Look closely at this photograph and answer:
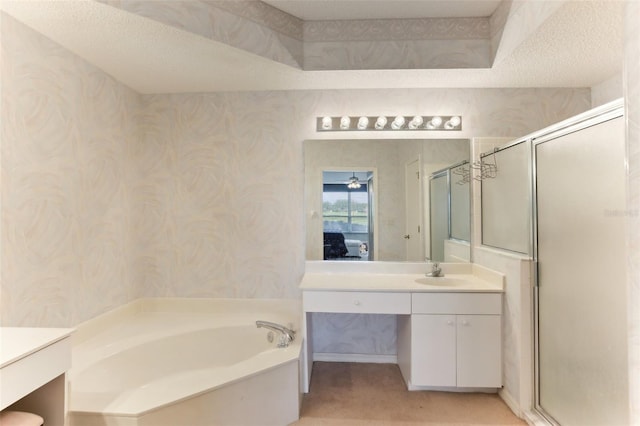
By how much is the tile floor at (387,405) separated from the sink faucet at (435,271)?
814 mm

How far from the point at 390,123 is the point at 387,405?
2.05m

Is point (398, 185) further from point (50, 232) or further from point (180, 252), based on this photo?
point (50, 232)

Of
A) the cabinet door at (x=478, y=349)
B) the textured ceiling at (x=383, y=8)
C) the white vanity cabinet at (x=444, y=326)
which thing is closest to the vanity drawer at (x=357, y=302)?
the white vanity cabinet at (x=444, y=326)

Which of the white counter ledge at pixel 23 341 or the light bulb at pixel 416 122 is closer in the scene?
the white counter ledge at pixel 23 341

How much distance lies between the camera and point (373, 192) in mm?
2643

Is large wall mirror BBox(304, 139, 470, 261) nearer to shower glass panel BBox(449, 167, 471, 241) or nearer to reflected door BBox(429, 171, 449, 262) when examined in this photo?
reflected door BBox(429, 171, 449, 262)

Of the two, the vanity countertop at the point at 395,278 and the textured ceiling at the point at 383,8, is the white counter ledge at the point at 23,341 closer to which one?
the vanity countertop at the point at 395,278

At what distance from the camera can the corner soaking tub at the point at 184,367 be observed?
1.54 metres

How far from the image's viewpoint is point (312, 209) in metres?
2.65

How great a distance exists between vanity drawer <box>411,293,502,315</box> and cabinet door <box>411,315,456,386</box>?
5cm

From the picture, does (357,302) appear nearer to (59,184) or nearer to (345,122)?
(345,122)

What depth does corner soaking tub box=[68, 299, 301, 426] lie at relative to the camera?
154 centimetres

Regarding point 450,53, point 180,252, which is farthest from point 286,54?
point 180,252

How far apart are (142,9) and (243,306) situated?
2.08 m
